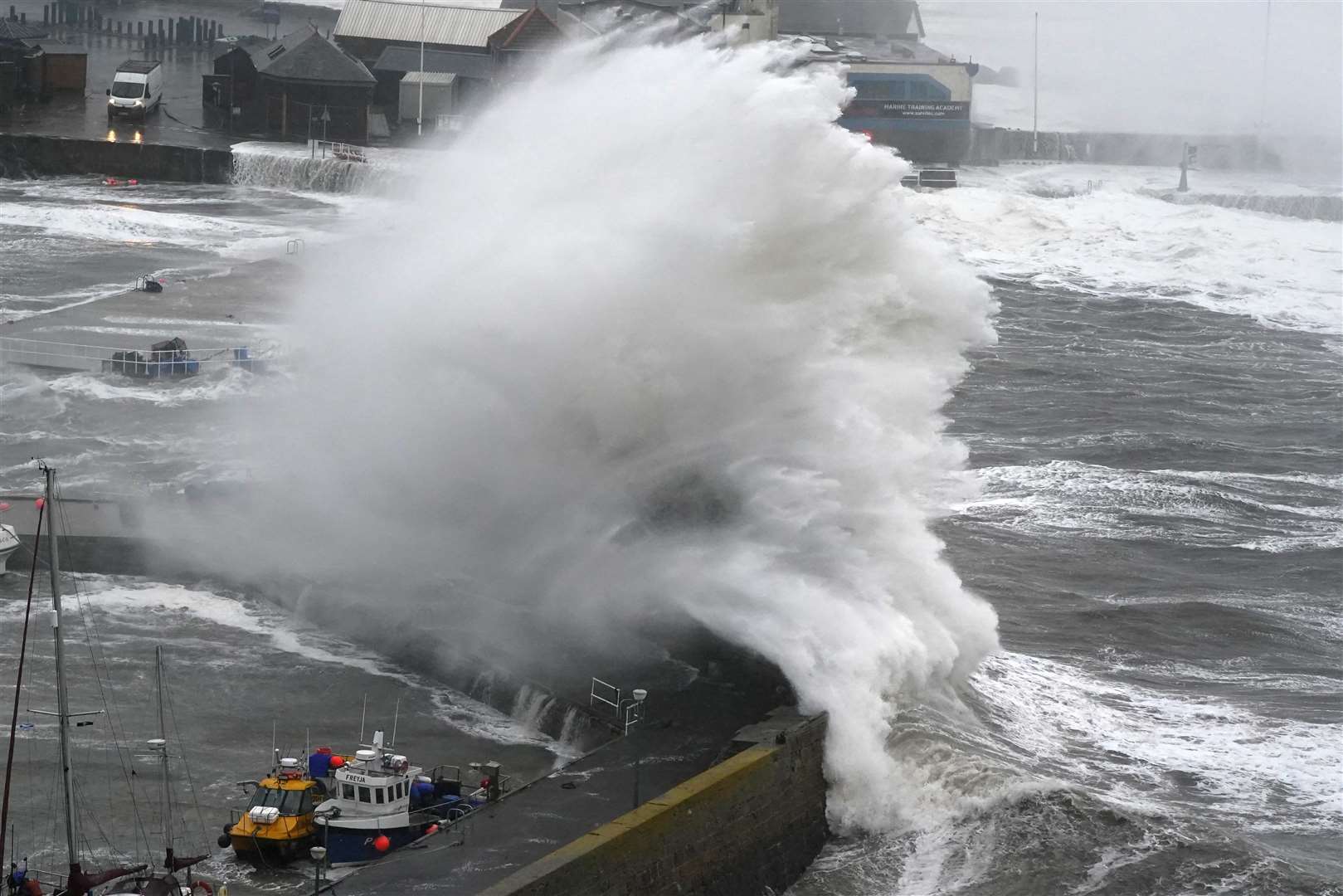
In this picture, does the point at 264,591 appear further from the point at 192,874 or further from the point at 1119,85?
the point at 1119,85

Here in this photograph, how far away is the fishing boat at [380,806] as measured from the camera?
1648 cm

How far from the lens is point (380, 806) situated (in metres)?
16.6

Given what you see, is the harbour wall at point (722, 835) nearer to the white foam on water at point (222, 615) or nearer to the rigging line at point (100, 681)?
the rigging line at point (100, 681)

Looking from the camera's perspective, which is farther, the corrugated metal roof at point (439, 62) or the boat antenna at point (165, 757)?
the corrugated metal roof at point (439, 62)

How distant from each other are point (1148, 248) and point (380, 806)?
4648cm

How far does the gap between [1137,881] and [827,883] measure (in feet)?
9.34

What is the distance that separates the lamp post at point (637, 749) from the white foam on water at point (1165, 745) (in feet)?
13.7

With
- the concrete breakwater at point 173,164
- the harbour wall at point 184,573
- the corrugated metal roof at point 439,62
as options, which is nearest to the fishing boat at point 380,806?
the harbour wall at point 184,573

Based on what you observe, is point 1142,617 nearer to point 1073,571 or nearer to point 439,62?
point 1073,571

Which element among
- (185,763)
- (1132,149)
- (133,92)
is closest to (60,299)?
(133,92)

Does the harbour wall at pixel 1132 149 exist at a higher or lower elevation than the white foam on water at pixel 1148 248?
→ higher

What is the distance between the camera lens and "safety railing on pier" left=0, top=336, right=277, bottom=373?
3459 cm

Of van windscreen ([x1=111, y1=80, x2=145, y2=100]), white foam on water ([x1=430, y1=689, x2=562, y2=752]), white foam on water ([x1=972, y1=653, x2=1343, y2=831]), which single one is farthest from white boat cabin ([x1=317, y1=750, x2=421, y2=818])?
van windscreen ([x1=111, y1=80, x2=145, y2=100])

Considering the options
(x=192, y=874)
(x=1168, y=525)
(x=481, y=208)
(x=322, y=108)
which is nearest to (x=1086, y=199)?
(x=322, y=108)
